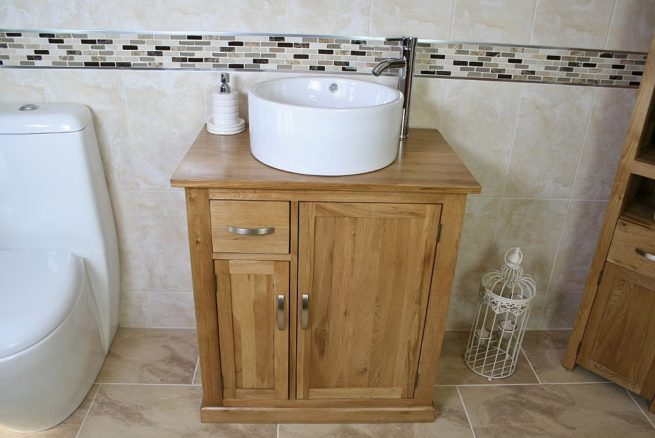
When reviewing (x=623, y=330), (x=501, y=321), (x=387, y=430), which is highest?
(x=623, y=330)

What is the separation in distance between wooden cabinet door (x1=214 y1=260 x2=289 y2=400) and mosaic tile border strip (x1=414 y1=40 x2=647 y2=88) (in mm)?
771

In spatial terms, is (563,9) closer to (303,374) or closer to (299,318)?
(299,318)

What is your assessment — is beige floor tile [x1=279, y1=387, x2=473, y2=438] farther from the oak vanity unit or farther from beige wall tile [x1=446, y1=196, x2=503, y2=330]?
beige wall tile [x1=446, y1=196, x2=503, y2=330]

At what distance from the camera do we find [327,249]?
1.38 meters

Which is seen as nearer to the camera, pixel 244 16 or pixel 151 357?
pixel 244 16

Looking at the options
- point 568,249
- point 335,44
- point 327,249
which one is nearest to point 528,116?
point 568,249

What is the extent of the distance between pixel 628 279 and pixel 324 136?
104cm

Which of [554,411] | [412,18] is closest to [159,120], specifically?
[412,18]

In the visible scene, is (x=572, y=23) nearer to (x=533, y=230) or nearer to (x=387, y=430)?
(x=533, y=230)

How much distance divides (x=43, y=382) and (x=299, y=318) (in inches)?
26.6

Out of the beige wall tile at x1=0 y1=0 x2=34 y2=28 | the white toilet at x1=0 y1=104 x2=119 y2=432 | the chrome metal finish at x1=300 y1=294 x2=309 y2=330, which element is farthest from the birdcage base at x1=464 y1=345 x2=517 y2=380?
the beige wall tile at x1=0 y1=0 x2=34 y2=28

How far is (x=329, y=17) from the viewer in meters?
1.56

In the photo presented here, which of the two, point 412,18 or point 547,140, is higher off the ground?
point 412,18

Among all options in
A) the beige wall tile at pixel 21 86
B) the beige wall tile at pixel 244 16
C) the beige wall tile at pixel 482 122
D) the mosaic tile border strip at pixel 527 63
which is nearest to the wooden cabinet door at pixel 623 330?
the beige wall tile at pixel 482 122
